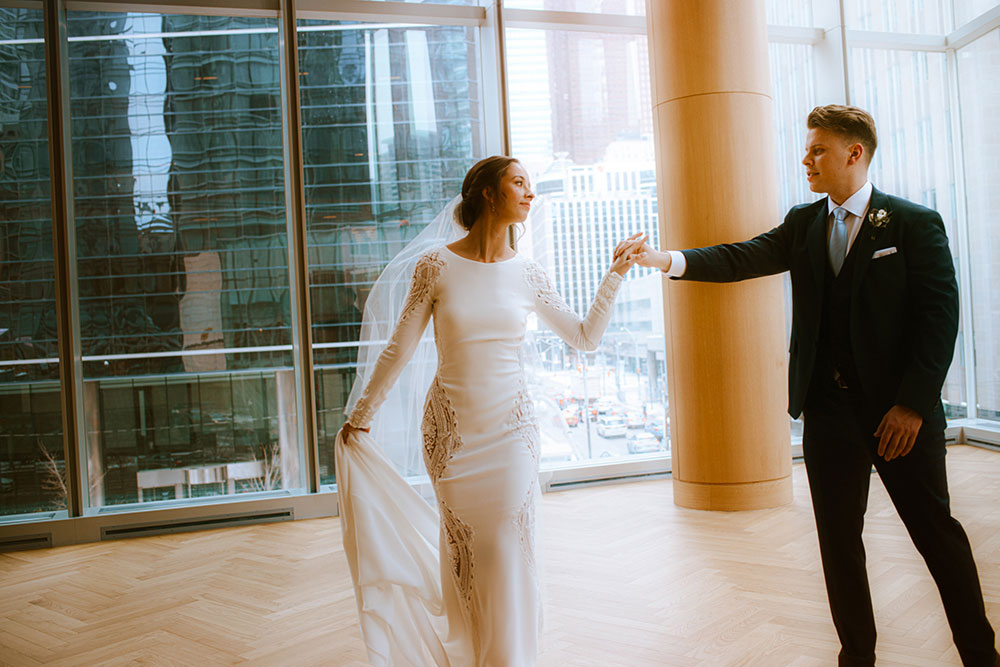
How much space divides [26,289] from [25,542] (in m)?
1.73

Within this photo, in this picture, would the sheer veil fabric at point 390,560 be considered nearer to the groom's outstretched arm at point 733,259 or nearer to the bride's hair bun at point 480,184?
the bride's hair bun at point 480,184

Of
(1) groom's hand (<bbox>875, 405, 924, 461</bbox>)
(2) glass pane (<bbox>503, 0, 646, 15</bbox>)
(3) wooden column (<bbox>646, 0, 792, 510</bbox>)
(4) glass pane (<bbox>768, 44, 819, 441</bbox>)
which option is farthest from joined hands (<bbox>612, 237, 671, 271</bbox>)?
(4) glass pane (<bbox>768, 44, 819, 441</bbox>)

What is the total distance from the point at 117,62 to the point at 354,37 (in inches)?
67.2

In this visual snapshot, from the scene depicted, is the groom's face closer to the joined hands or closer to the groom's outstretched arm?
the groom's outstretched arm

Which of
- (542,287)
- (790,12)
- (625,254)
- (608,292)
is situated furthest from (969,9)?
(542,287)

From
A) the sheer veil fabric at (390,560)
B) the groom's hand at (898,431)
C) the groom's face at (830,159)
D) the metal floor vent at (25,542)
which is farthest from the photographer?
the metal floor vent at (25,542)

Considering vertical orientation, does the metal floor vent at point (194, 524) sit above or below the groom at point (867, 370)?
below

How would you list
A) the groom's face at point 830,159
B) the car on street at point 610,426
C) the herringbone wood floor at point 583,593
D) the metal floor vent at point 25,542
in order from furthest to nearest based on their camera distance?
the car on street at point 610,426, the metal floor vent at point 25,542, the herringbone wood floor at point 583,593, the groom's face at point 830,159

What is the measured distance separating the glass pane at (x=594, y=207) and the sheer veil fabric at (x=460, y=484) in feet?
10.7

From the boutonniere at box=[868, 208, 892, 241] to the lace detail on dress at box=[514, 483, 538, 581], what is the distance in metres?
1.32

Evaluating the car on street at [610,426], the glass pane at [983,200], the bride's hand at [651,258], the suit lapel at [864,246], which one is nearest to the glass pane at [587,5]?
the glass pane at [983,200]

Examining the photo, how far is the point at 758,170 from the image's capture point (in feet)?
14.9

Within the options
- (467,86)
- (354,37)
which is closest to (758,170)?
(467,86)

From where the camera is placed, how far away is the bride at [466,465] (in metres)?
2.16
